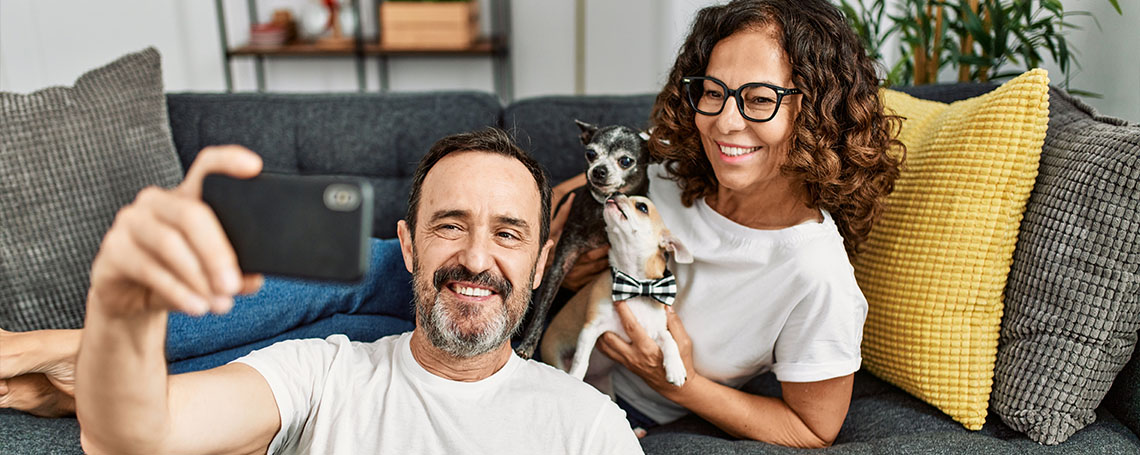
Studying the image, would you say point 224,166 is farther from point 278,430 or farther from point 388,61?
point 388,61

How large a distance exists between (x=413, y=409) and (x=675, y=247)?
0.56 meters

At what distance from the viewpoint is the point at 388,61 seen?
4.66m

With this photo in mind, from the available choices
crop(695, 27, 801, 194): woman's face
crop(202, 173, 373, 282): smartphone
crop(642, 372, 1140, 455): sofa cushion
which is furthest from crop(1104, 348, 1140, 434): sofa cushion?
crop(202, 173, 373, 282): smartphone

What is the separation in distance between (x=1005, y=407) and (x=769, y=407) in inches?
16.4

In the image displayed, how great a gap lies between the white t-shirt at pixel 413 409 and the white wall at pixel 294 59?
2.27 metres

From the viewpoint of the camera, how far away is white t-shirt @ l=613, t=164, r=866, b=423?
1409mm

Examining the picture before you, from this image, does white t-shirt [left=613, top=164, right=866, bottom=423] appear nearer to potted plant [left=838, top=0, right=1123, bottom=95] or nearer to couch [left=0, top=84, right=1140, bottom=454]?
couch [left=0, top=84, right=1140, bottom=454]

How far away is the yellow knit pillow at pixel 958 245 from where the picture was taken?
56.0 inches

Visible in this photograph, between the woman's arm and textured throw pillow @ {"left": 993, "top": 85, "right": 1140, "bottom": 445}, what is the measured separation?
308mm

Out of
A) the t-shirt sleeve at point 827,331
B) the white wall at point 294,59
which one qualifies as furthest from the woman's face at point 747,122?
the white wall at point 294,59

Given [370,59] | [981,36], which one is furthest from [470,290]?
[370,59]

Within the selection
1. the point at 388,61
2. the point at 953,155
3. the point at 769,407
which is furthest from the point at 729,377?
the point at 388,61

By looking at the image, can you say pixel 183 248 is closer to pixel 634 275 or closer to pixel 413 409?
pixel 413 409

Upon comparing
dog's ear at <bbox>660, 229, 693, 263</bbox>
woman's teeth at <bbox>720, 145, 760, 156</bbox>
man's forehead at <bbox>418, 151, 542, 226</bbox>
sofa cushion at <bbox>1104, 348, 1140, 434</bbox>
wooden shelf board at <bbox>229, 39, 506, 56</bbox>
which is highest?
wooden shelf board at <bbox>229, 39, 506, 56</bbox>
